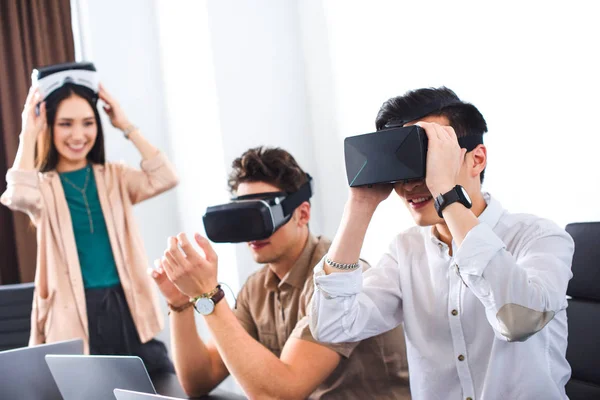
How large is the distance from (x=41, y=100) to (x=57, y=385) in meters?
1.34

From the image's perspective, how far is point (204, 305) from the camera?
157 centimetres

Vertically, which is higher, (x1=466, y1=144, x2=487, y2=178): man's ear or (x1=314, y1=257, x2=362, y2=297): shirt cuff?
(x1=466, y1=144, x2=487, y2=178): man's ear

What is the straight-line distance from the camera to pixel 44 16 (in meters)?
3.46

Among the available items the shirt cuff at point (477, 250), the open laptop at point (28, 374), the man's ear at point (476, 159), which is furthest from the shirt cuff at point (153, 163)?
the shirt cuff at point (477, 250)

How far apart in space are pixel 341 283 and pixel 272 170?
584 millimetres

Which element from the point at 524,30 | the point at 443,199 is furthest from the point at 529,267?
the point at 524,30

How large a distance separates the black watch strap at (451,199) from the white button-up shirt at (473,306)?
57mm

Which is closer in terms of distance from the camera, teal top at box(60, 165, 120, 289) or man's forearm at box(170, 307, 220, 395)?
man's forearm at box(170, 307, 220, 395)

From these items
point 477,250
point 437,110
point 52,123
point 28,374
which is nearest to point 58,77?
point 52,123

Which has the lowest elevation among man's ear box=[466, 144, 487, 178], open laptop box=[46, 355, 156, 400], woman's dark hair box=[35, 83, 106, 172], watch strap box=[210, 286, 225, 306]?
open laptop box=[46, 355, 156, 400]

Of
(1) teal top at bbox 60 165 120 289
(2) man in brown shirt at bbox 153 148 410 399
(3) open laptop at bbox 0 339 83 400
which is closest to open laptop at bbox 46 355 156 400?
(3) open laptop at bbox 0 339 83 400

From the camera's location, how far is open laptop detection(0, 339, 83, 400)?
1.41m

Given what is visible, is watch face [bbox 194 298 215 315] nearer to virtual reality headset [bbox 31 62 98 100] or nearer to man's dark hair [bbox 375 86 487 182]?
man's dark hair [bbox 375 86 487 182]

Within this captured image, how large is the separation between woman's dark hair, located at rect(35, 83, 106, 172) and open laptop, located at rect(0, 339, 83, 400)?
115 centimetres
